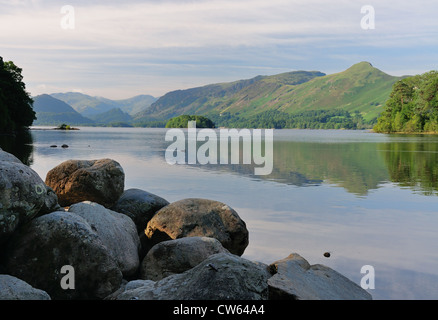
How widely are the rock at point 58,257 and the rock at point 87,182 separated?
527cm

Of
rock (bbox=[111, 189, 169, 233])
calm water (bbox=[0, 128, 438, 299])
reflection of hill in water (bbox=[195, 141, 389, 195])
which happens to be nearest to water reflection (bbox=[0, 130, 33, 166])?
calm water (bbox=[0, 128, 438, 299])

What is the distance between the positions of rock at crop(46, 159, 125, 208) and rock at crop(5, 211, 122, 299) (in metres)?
5.27

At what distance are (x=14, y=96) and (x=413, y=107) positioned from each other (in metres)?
131

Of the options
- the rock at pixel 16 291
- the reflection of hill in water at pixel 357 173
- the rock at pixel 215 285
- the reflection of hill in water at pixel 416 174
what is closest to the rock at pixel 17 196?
the rock at pixel 16 291

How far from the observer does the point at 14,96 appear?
93.3 m

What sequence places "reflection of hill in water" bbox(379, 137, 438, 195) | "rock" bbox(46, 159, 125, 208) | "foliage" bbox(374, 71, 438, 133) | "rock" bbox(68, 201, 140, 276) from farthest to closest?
1. "foliage" bbox(374, 71, 438, 133)
2. "reflection of hill in water" bbox(379, 137, 438, 195)
3. "rock" bbox(46, 159, 125, 208)
4. "rock" bbox(68, 201, 140, 276)

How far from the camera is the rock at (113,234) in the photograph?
9891 millimetres

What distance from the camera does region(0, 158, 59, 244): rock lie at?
24.9 feet

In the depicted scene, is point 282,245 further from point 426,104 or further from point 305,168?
point 426,104

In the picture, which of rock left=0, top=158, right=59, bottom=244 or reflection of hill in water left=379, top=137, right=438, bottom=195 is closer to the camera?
rock left=0, top=158, right=59, bottom=244

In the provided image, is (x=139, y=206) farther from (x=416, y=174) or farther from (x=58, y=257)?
(x=416, y=174)

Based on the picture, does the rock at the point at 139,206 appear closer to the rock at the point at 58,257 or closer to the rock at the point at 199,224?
the rock at the point at 199,224

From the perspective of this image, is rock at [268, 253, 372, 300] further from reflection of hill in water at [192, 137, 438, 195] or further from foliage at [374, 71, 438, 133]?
foliage at [374, 71, 438, 133]

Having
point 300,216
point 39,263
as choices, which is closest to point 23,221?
point 39,263
